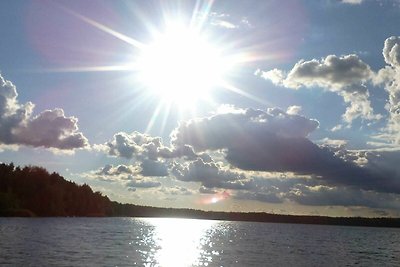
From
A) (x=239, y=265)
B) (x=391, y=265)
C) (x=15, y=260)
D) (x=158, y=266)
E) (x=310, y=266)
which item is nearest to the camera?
(x=15, y=260)

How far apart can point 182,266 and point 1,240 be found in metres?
47.5

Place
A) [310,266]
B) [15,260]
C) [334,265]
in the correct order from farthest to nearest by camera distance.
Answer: [334,265] → [310,266] → [15,260]

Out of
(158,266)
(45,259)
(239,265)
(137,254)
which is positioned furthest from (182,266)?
(45,259)

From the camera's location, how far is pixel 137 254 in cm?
9938

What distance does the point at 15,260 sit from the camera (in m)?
74.9

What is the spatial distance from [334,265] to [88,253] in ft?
166

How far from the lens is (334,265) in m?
103

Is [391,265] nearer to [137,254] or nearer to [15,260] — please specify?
[137,254]

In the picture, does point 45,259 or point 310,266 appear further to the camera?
point 310,266

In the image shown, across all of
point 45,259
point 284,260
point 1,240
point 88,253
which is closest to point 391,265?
point 284,260

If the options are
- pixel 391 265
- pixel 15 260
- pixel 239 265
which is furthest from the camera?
pixel 391 265

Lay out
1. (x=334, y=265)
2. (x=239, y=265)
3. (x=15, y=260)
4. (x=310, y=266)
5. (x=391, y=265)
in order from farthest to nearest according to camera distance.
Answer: (x=391, y=265) < (x=334, y=265) < (x=310, y=266) < (x=239, y=265) < (x=15, y=260)

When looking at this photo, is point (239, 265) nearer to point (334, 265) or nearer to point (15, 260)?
point (334, 265)

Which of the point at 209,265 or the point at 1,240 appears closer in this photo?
the point at 209,265
